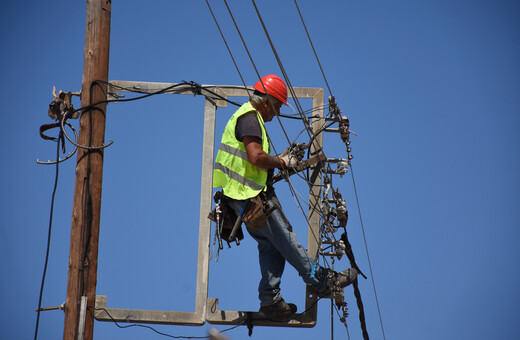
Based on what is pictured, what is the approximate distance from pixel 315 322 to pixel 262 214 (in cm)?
154

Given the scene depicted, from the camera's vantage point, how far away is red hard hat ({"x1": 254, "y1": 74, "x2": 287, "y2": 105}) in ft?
25.3

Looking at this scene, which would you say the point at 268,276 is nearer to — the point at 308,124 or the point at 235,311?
the point at 235,311

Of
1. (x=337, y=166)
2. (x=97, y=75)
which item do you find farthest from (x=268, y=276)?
(x=97, y=75)

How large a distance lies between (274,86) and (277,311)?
2283mm

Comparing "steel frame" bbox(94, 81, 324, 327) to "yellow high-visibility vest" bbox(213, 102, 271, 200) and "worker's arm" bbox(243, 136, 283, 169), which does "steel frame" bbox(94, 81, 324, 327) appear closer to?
"yellow high-visibility vest" bbox(213, 102, 271, 200)

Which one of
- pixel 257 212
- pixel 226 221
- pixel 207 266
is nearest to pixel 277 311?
pixel 207 266

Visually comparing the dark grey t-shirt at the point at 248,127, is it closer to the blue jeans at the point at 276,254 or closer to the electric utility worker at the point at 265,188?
the electric utility worker at the point at 265,188

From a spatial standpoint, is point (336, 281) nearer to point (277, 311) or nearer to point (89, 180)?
point (277, 311)

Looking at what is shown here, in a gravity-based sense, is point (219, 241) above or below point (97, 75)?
below

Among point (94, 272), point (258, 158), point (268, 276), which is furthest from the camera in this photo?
point (268, 276)

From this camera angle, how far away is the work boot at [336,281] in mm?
7750

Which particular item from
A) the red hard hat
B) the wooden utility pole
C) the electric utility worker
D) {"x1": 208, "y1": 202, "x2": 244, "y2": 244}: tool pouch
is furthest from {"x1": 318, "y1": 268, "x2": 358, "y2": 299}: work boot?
the wooden utility pole

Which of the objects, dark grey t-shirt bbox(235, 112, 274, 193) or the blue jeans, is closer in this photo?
dark grey t-shirt bbox(235, 112, 274, 193)

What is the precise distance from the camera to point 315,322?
26.3ft
